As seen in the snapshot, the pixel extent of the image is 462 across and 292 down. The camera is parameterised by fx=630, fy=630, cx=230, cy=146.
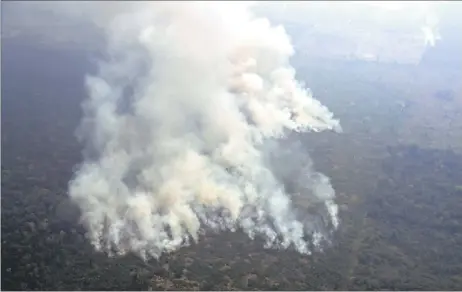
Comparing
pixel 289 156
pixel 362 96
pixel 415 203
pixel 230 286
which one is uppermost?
pixel 362 96

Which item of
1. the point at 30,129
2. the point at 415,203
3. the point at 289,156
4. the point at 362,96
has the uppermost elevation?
the point at 362,96

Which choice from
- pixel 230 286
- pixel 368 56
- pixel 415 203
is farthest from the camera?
pixel 368 56

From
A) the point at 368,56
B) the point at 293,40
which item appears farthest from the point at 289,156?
the point at 293,40

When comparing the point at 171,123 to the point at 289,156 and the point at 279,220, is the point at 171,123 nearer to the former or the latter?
the point at 289,156

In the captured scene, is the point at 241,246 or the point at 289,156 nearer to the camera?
the point at 241,246

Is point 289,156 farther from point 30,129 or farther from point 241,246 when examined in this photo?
point 30,129

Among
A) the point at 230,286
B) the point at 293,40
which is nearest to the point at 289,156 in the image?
the point at 230,286

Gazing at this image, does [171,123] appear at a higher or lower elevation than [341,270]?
higher

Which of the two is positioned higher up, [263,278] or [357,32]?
[357,32]

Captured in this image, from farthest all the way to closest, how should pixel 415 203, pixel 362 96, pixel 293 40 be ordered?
1. pixel 293 40
2. pixel 362 96
3. pixel 415 203
